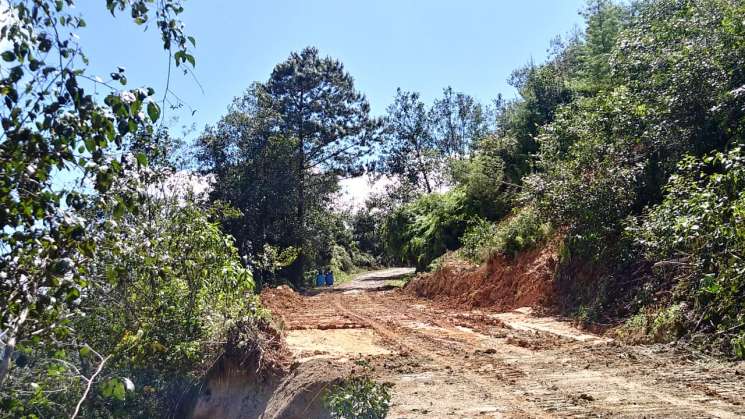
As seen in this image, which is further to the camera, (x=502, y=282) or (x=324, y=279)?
(x=324, y=279)

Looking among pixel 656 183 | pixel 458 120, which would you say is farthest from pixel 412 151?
pixel 656 183

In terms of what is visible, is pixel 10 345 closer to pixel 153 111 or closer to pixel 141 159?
pixel 141 159

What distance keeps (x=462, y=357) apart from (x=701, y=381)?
3614 millimetres

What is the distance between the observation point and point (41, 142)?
2.79 metres

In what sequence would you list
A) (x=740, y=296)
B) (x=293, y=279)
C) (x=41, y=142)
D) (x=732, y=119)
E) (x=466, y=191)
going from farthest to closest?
(x=293, y=279) → (x=466, y=191) → (x=732, y=119) → (x=740, y=296) → (x=41, y=142)

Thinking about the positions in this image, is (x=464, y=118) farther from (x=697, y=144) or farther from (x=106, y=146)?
(x=106, y=146)

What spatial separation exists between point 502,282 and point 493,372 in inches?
357

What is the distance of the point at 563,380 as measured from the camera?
786 cm

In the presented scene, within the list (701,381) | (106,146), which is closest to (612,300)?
(701,381)

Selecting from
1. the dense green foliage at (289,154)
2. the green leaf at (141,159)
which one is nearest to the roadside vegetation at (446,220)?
the green leaf at (141,159)

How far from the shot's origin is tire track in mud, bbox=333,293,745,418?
638 centimetres

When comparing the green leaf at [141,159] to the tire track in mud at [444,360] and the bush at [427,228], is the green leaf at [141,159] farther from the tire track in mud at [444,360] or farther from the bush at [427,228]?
the bush at [427,228]

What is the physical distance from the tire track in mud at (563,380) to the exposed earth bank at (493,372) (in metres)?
0.01

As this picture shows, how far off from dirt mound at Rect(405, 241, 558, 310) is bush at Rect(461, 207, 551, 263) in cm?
27
